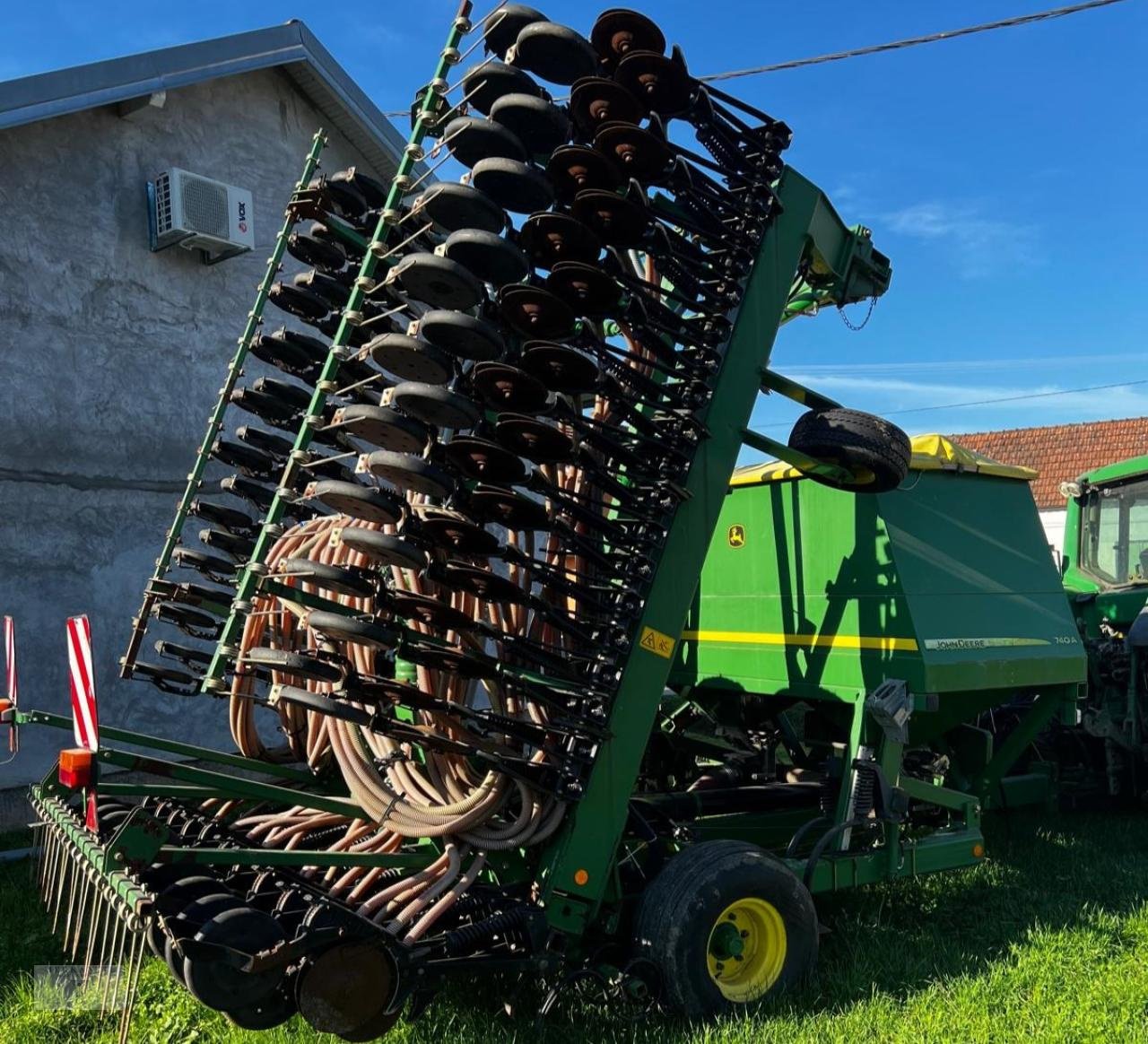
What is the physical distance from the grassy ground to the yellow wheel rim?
0.12 m

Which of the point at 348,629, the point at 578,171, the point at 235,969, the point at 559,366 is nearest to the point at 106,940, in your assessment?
the point at 235,969

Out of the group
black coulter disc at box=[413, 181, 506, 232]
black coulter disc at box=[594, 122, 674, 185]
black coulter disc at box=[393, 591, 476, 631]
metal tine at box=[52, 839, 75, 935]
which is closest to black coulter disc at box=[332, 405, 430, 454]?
black coulter disc at box=[393, 591, 476, 631]

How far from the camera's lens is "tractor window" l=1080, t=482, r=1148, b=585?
779cm

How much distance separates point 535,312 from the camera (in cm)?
A: 361

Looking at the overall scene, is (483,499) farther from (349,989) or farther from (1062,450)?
(1062,450)

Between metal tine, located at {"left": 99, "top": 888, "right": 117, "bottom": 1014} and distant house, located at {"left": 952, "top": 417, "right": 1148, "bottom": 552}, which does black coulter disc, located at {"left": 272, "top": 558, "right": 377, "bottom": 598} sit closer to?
metal tine, located at {"left": 99, "top": 888, "right": 117, "bottom": 1014}

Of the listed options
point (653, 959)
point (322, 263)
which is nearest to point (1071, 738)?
point (653, 959)

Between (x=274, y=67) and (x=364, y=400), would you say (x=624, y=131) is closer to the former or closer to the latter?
(x=364, y=400)

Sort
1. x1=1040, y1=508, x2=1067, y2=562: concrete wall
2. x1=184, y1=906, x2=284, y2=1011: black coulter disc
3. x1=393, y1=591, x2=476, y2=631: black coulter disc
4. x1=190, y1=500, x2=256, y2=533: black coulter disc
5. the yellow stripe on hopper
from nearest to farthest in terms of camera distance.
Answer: x1=184, y1=906, x2=284, y2=1011: black coulter disc → x1=393, y1=591, x2=476, y2=631: black coulter disc → the yellow stripe on hopper → x1=190, y1=500, x2=256, y2=533: black coulter disc → x1=1040, y1=508, x2=1067, y2=562: concrete wall

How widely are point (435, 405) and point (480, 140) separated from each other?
3.12ft

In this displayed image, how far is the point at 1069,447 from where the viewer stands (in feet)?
89.0

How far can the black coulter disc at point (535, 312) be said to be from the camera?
3561 mm

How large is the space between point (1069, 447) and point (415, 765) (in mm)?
26552

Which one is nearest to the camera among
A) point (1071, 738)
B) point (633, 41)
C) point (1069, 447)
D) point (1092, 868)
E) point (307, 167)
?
point (633, 41)
